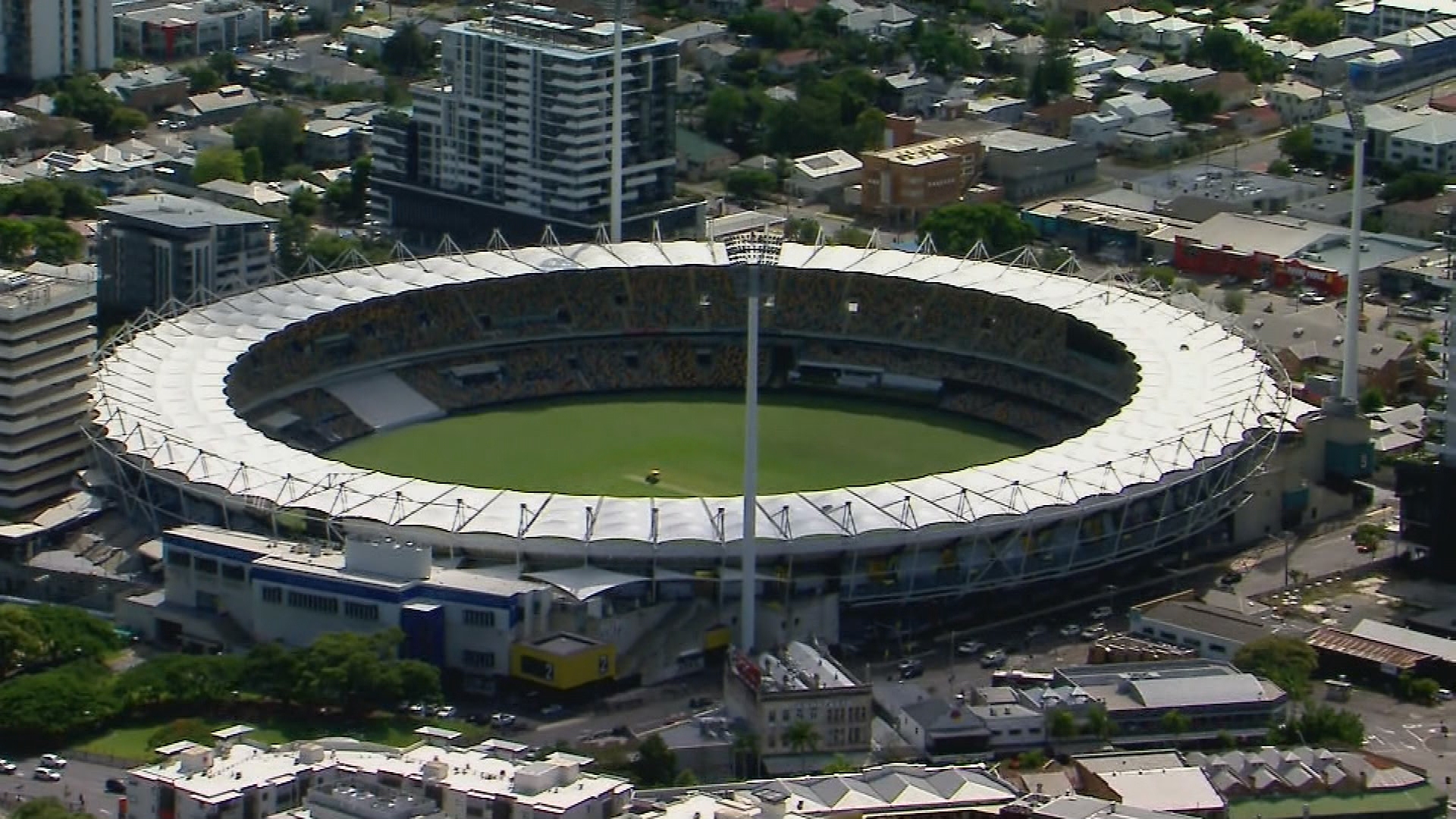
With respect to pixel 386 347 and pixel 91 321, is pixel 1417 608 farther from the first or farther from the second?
pixel 91 321

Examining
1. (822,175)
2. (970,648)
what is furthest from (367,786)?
(822,175)

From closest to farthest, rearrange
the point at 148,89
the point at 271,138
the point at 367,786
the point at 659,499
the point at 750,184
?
the point at 367,786, the point at 659,499, the point at 750,184, the point at 271,138, the point at 148,89

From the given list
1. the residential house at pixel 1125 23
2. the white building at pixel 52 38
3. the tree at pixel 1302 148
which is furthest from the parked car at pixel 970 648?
the residential house at pixel 1125 23

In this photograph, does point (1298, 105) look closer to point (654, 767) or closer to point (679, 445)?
point (679, 445)

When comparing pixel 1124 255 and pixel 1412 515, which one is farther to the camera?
pixel 1124 255

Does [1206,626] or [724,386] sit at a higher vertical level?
[1206,626]

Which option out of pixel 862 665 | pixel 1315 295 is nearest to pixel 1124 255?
pixel 1315 295

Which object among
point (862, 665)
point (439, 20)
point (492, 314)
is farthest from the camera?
point (439, 20)
